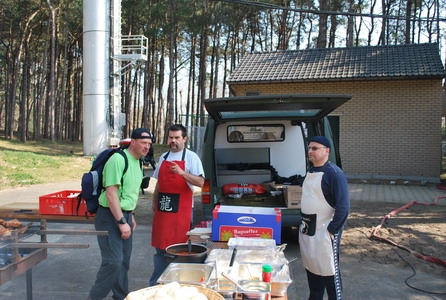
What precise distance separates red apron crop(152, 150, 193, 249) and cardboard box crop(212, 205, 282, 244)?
685 mm

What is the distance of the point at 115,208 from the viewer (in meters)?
3.39

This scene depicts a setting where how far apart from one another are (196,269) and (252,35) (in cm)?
3772

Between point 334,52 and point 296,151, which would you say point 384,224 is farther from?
point 334,52

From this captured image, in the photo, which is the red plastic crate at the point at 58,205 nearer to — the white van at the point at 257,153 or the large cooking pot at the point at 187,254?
the white van at the point at 257,153

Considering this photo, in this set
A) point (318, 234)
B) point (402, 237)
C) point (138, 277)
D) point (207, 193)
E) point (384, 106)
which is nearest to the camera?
point (318, 234)

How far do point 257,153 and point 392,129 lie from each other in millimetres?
9033

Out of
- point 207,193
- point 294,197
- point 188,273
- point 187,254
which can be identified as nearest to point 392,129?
point 294,197

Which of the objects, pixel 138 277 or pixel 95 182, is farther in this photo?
pixel 138 277

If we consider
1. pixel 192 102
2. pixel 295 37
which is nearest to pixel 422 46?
pixel 295 37

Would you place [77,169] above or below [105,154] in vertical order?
below

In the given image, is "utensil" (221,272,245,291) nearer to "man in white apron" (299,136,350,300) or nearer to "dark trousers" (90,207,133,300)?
"man in white apron" (299,136,350,300)

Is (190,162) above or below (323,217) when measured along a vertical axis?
above

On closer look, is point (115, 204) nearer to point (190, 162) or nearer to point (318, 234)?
point (190, 162)

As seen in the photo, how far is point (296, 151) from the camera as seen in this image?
23.9ft
